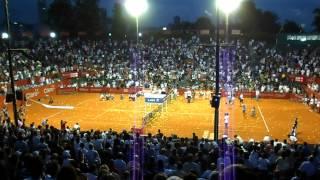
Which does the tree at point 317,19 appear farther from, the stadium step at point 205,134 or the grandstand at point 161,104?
the stadium step at point 205,134

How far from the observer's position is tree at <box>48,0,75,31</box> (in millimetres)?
78312

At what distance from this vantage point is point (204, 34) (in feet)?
228

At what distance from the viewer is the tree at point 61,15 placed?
78.3 meters

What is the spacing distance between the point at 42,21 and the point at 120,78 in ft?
143

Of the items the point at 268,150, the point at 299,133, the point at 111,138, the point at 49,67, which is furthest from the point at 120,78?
the point at 268,150

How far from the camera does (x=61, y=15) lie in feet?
264

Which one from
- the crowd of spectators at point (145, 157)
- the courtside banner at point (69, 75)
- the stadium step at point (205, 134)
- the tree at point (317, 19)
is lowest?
the stadium step at point (205, 134)

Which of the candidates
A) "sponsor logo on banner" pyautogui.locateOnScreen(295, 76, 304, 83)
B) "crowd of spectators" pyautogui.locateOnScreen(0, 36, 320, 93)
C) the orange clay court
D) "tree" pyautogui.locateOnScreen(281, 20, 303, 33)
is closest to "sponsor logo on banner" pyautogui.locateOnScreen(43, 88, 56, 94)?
"crowd of spectators" pyautogui.locateOnScreen(0, 36, 320, 93)

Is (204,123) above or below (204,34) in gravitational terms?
below

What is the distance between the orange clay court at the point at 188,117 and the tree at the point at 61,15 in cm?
3716

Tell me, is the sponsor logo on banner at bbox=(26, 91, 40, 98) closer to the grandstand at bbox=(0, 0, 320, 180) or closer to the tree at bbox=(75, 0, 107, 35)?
the grandstand at bbox=(0, 0, 320, 180)

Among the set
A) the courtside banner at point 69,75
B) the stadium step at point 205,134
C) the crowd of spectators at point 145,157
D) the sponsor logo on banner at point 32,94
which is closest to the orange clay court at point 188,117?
the stadium step at point 205,134

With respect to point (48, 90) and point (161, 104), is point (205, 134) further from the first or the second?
point (48, 90)

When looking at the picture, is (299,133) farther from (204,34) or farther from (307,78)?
(204,34)
